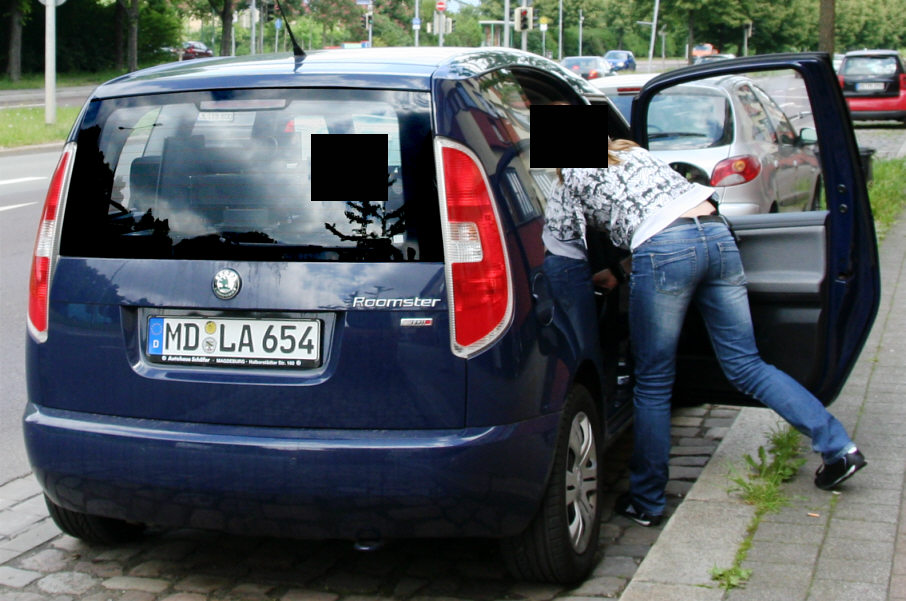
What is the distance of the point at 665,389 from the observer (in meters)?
4.35

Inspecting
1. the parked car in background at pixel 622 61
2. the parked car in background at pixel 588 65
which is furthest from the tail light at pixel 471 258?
the parked car in background at pixel 622 61

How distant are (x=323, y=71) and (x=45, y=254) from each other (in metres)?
1.02

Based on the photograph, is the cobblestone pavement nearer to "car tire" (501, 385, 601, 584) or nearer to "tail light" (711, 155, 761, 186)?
"car tire" (501, 385, 601, 584)

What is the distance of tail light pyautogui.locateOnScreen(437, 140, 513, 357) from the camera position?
3.33 metres

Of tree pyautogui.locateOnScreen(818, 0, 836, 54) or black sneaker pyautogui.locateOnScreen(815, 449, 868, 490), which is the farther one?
tree pyautogui.locateOnScreen(818, 0, 836, 54)

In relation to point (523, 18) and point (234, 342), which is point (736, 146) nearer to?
point (234, 342)

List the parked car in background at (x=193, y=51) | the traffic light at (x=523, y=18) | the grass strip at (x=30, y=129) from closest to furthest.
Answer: the grass strip at (x=30, y=129) → the traffic light at (x=523, y=18) → the parked car in background at (x=193, y=51)

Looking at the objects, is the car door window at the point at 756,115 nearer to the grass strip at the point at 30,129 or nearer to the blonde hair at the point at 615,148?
the blonde hair at the point at 615,148

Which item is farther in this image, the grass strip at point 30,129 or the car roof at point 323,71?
the grass strip at point 30,129

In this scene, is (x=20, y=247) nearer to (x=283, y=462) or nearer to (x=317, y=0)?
(x=283, y=462)

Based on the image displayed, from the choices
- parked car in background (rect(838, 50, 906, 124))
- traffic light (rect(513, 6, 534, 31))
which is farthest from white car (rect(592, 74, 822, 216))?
traffic light (rect(513, 6, 534, 31))

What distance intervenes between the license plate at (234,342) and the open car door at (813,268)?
1827mm

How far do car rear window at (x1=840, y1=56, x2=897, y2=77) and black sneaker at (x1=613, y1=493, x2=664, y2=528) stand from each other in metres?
27.1

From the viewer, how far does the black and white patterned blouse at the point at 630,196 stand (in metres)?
4.11
